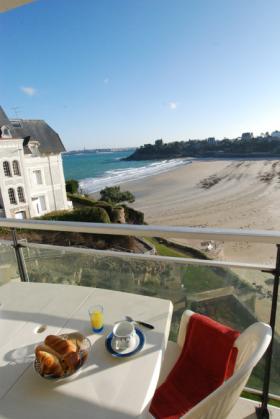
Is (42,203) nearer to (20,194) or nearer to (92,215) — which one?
(20,194)

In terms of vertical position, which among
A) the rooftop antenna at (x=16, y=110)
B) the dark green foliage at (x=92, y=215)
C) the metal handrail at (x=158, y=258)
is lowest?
the dark green foliage at (x=92, y=215)

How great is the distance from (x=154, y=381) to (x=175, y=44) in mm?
15408

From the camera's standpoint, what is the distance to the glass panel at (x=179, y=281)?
1.29 meters

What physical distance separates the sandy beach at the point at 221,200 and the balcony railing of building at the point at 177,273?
8711 mm

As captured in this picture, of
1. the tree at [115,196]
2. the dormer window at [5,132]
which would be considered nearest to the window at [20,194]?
the dormer window at [5,132]

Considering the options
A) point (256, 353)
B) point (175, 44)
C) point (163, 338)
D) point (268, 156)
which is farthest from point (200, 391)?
point (268, 156)

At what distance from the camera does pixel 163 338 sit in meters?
0.97

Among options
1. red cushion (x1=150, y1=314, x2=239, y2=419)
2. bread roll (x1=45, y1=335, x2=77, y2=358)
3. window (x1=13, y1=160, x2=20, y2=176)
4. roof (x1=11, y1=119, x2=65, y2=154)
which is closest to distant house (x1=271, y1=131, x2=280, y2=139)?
roof (x1=11, y1=119, x2=65, y2=154)

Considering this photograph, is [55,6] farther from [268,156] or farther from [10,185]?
[268,156]

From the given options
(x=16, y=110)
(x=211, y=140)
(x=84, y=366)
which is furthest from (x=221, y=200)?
(x=211, y=140)

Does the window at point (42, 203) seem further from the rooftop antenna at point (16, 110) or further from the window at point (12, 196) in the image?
the rooftop antenna at point (16, 110)

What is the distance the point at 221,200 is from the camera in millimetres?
21750

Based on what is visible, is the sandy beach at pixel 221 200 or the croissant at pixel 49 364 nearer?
the croissant at pixel 49 364

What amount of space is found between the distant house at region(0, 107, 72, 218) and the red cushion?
15775 millimetres
